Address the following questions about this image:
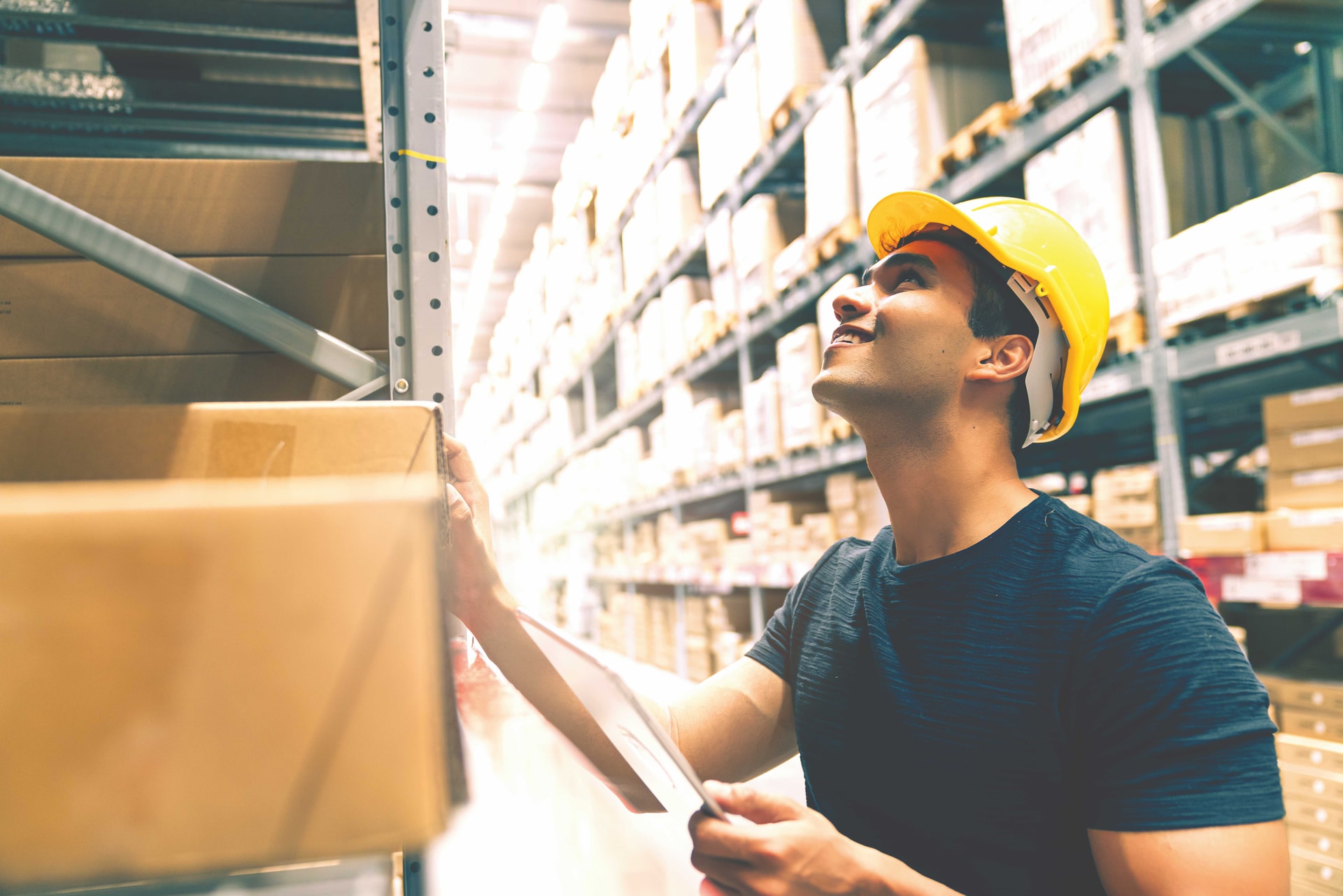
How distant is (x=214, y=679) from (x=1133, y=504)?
296cm

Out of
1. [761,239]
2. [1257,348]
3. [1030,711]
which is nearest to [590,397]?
[761,239]

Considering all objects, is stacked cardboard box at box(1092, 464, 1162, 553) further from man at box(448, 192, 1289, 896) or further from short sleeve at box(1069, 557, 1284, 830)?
short sleeve at box(1069, 557, 1284, 830)

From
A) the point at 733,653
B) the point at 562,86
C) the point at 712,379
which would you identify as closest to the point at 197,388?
the point at 733,653

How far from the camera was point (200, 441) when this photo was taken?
92cm

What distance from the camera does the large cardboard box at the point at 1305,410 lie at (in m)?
2.42

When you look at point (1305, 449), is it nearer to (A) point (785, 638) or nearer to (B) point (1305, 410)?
(B) point (1305, 410)

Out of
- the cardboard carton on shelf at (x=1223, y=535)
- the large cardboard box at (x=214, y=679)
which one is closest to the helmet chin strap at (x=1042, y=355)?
the cardboard carton on shelf at (x=1223, y=535)

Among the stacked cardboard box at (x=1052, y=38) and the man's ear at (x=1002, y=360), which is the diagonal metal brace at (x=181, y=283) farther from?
the stacked cardboard box at (x=1052, y=38)

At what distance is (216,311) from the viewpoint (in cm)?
140

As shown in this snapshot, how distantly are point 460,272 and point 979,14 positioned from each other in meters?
15.1

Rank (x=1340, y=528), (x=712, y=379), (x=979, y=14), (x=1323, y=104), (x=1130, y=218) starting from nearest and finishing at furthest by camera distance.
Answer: (x=1340, y=528) < (x=1130, y=218) < (x=1323, y=104) < (x=979, y=14) < (x=712, y=379)

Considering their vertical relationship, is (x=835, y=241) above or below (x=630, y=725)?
above

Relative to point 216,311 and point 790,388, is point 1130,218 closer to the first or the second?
point 790,388

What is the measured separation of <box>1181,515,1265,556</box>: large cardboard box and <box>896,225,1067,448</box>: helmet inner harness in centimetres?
113
